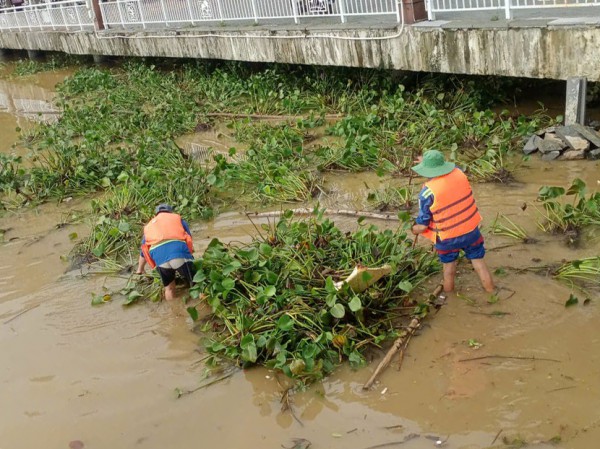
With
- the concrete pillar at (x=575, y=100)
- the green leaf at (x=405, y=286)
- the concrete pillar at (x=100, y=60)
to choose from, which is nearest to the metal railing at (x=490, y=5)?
the concrete pillar at (x=575, y=100)

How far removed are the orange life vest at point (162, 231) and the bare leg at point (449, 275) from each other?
2330mm

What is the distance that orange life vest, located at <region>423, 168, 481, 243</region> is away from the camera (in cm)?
443

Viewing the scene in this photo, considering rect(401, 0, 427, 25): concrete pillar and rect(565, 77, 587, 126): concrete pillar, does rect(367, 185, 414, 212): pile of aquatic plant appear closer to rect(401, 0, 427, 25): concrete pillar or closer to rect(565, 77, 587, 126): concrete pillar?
rect(565, 77, 587, 126): concrete pillar

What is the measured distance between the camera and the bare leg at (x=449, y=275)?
4742 millimetres

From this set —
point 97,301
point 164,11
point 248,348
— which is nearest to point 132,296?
point 97,301

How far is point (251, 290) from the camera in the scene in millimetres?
5066

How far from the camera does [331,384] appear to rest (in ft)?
13.6

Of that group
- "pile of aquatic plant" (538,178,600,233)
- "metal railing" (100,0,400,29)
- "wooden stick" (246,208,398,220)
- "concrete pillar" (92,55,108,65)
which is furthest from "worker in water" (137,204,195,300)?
"concrete pillar" (92,55,108,65)

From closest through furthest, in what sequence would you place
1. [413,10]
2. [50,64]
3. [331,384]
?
[331,384]
[413,10]
[50,64]

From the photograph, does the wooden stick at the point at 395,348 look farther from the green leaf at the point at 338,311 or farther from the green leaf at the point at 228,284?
the green leaf at the point at 228,284

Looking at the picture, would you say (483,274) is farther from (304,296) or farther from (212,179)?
(212,179)

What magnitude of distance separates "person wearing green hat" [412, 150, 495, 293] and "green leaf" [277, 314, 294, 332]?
3.91 ft

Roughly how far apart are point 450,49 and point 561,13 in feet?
4.54

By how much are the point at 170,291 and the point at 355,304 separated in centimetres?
203
